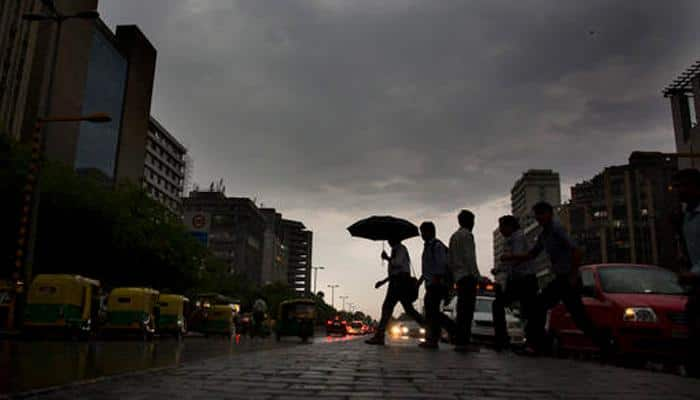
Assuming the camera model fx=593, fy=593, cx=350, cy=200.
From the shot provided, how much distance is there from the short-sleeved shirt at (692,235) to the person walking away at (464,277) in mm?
3776

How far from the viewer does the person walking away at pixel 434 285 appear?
32.5 feet

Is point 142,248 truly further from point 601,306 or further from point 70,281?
point 601,306

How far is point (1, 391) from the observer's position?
3973mm

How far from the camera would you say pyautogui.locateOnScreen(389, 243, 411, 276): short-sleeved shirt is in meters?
A: 10.2

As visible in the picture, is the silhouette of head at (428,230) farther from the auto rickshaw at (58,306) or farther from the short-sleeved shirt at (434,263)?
the auto rickshaw at (58,306)

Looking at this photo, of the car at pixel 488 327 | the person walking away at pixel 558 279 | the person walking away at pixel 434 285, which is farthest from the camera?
the car at pixel 488 327

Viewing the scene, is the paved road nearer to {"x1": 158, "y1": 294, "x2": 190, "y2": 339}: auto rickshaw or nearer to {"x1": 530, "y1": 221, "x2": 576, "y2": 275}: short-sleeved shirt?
{"x1": 530, "y1": 221, "x2": 576, "y2": 275}: short-sleeved shirt

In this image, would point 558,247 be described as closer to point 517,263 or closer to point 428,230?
point 517,263

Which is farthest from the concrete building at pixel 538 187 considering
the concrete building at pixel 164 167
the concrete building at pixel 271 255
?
the concrete building at pixel 164 167

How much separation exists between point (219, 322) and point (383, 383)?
93.6ft

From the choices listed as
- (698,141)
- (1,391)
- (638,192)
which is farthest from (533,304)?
Result: (638,192)

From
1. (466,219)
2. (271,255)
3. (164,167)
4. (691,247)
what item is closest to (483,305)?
(466,219)

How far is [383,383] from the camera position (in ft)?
14.6

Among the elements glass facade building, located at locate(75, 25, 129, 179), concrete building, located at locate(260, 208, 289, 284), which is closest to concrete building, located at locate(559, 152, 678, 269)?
glass facade building, located at locate(75, 25, 129, 179)
